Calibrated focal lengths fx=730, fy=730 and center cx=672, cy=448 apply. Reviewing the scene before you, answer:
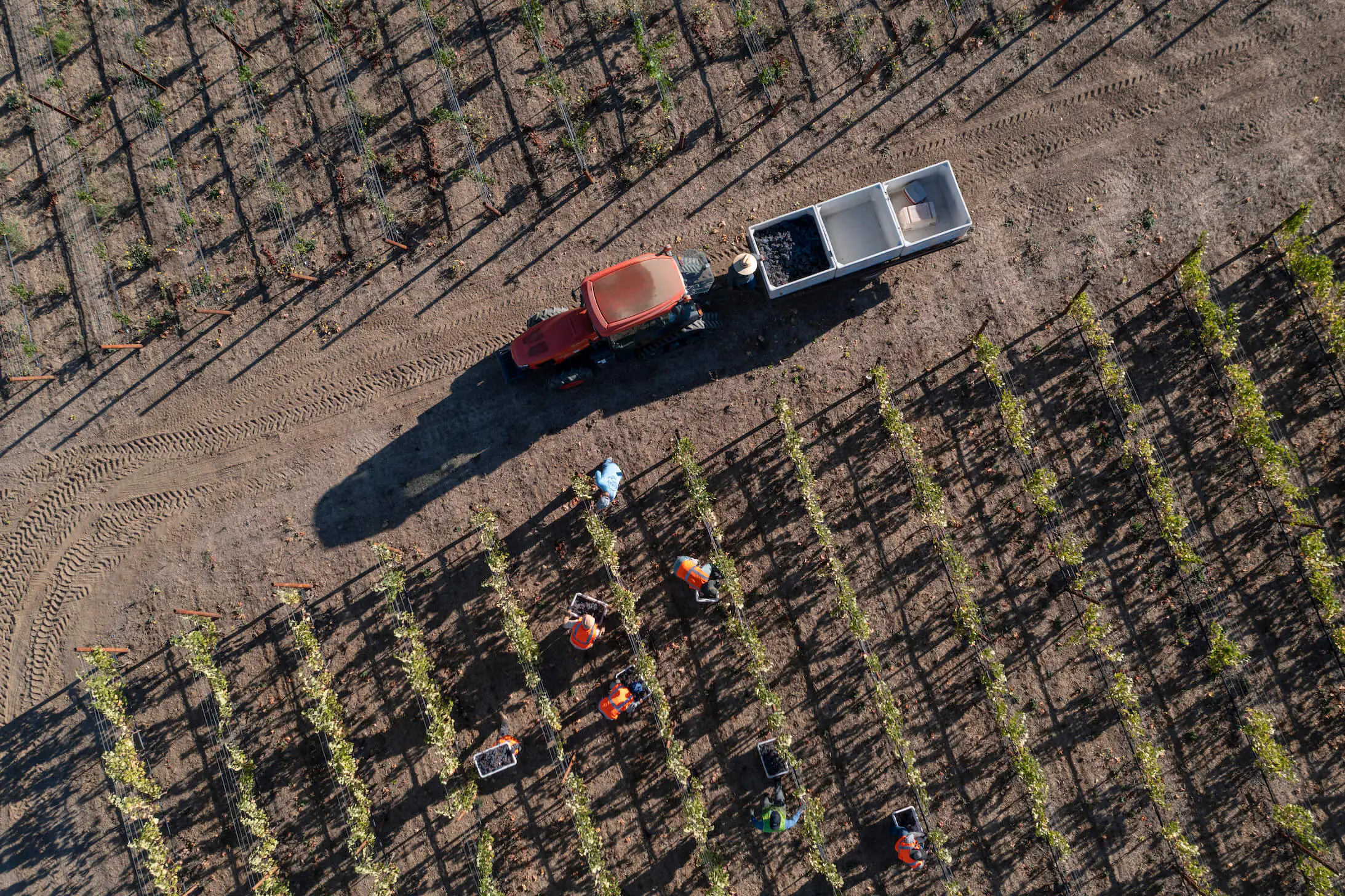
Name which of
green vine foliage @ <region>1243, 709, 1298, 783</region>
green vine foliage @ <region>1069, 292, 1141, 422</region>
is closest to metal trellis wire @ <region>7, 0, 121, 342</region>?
green vine foliage @ <region>1069, 292, 1141, 422</region>

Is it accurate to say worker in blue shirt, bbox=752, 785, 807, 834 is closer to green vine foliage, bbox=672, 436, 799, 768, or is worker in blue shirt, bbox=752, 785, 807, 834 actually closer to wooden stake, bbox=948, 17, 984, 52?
green vine foliage, bbox=672, 436, 799, 768

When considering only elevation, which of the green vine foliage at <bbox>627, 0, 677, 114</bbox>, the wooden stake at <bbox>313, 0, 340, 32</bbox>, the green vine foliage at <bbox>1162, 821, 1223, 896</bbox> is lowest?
the green vine foliage at <bbox>1162, 821, 1223, 896</bbox>

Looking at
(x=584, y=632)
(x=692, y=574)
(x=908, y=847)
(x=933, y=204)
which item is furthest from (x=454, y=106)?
(x=908, y=847)

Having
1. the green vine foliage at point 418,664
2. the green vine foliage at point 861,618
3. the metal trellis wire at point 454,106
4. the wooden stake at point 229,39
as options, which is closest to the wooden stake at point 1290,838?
the green vine foliage at point 861,618

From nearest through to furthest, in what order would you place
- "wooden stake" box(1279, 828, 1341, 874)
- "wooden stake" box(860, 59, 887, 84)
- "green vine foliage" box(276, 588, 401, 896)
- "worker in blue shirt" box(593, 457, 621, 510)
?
1. "wooden stake" box(1279, 828, 1341, 874)
2. "green vine foliage" box(276, 588, 401, 896)
3. "worker in blue shirt" box(593, 457, 621, 510)
4. "wooden stake" box(860, 59, 887, 84)

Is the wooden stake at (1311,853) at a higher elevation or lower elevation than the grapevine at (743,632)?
lower

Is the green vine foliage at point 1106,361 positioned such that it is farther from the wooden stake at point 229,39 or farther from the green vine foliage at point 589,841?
the wooden stake at point 229,39

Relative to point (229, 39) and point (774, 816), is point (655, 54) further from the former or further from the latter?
point (774, 816)

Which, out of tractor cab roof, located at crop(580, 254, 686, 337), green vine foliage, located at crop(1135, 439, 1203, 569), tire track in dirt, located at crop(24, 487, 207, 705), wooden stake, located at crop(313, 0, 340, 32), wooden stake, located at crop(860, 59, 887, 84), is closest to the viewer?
Result: tractor cab roof, located at crop(580, 254, 686, 337)
